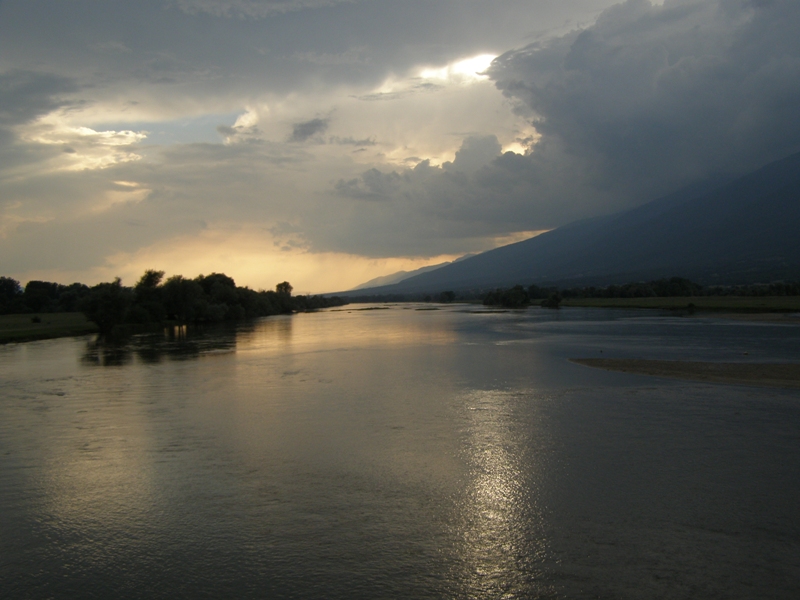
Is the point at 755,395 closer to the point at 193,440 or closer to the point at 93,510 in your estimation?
the point at 193,440

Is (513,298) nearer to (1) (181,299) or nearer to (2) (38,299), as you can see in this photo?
(1) (181,299)

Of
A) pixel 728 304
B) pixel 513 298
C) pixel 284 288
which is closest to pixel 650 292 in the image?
pixel 513 298

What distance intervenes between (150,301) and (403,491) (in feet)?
236

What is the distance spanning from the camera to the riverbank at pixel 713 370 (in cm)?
2212

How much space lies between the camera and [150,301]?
74.9m

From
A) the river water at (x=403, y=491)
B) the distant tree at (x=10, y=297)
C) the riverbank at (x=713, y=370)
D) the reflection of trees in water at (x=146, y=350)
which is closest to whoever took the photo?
the river water at (x=403, y=491)

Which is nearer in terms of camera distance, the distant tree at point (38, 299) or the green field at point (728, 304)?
the green field at point (728, 304)

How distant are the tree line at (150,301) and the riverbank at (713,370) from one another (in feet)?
168

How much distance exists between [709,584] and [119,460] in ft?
37.5

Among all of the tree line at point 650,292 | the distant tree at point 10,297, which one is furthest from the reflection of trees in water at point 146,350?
the tree line at point 650,292

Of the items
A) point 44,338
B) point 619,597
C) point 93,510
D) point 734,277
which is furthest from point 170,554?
point 734,277

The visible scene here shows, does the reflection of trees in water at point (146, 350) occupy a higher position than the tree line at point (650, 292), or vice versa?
the tree line at point (650, 292)

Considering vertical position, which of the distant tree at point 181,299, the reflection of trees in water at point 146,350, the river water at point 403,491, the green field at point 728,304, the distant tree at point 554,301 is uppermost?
the distant tree at point 181,299

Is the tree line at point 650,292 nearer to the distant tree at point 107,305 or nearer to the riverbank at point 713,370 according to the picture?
the distant tree at point 107,305
